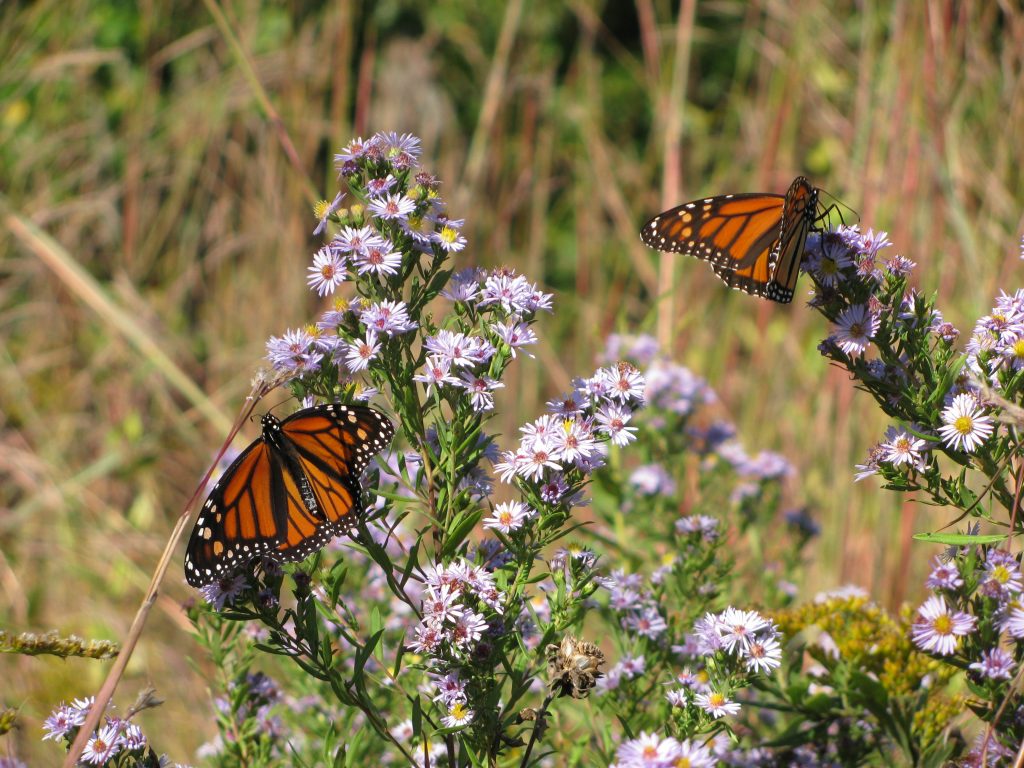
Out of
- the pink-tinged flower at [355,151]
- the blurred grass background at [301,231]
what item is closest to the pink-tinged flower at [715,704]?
the pink-tinged flower at [355,151]

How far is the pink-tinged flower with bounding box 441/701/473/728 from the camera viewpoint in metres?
1.58

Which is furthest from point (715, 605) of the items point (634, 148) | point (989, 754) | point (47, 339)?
point (634, 148)

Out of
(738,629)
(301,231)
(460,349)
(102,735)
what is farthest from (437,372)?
(301,231)

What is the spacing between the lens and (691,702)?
1.63m

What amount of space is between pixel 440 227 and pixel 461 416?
37 cm

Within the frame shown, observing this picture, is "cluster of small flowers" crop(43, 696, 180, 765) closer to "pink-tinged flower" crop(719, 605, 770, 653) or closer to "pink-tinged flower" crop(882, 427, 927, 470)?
"pink-tinged flower" crop(719, 605, 770, 653)

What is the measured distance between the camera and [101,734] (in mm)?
1536

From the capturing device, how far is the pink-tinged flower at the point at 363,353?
1677mm

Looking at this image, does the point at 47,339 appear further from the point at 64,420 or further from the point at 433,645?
the point at 433,645

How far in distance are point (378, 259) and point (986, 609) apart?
1162 mm

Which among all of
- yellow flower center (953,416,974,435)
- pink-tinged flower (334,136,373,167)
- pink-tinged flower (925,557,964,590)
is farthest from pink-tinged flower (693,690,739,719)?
pink-tinged flower (334,136,373,167)

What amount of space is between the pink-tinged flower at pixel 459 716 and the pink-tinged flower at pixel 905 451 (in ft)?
2.56

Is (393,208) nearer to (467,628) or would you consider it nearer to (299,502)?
Answer: (299,502)

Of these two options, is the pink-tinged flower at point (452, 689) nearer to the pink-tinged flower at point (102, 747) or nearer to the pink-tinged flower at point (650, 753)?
the pink-tinged flower at point (650, 753)
